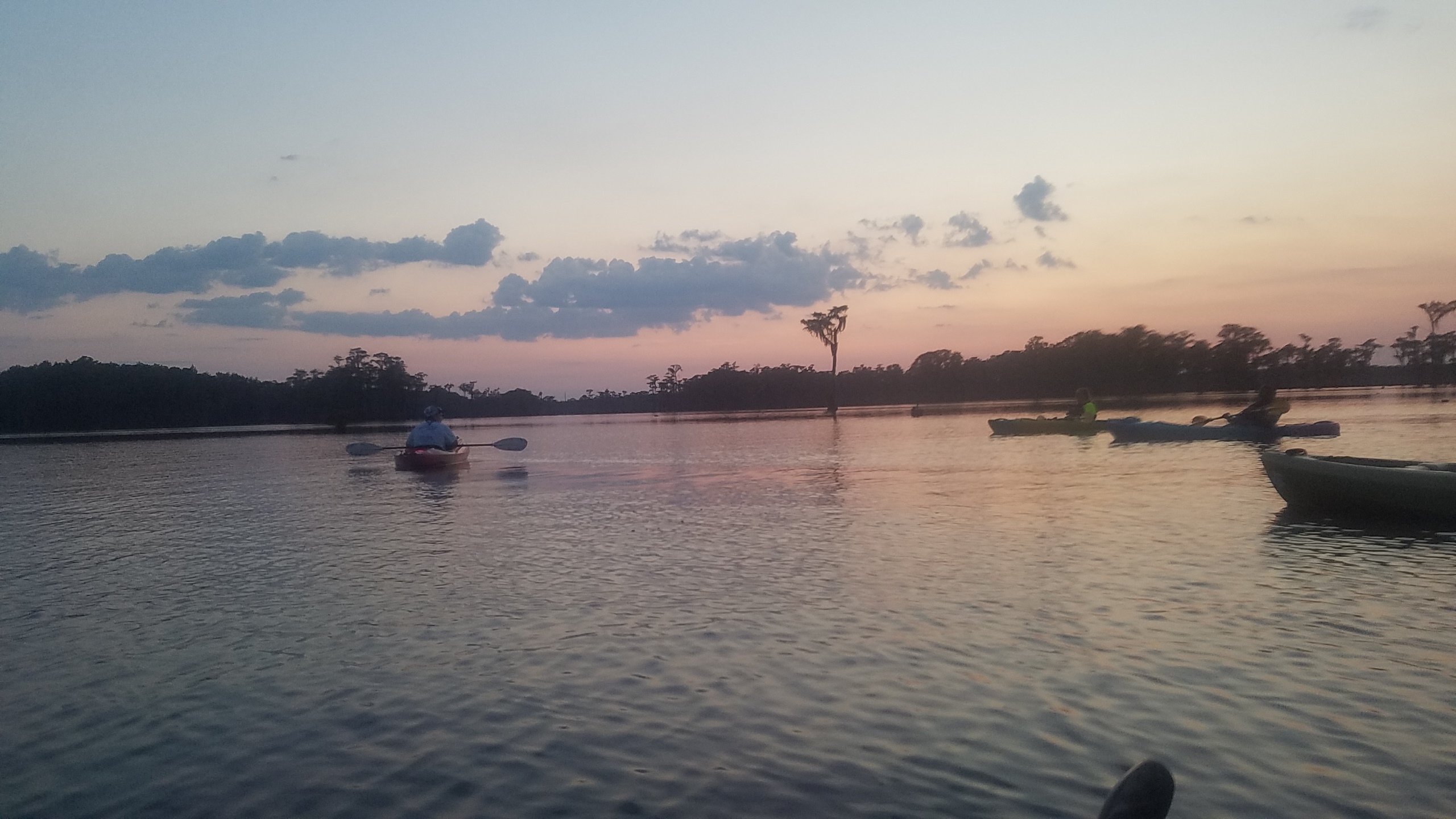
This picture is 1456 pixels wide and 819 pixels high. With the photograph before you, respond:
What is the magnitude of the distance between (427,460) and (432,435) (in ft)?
4.44

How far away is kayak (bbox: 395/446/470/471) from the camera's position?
30.3 metres

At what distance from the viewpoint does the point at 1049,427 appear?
128 ft

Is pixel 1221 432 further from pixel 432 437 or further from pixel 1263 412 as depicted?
pixel 432 437

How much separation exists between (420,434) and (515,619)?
79.2 ft

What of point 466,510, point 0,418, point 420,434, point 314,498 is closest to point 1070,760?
point 466,510

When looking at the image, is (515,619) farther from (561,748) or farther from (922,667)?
(922,667)

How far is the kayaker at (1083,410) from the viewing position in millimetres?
38469

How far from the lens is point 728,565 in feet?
37.8

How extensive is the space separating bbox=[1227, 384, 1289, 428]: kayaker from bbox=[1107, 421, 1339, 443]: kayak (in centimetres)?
16

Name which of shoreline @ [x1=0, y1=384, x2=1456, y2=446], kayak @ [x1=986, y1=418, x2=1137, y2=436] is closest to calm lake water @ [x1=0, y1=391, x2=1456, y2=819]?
kayak @ [x1=986, y1=418, x2=1137, y2=436]

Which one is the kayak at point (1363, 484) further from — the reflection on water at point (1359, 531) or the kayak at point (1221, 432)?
the kayak at point (1221, 432)

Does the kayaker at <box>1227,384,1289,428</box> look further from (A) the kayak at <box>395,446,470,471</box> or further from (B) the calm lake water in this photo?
(A) the kayak at <box>395,446,470,471</box>

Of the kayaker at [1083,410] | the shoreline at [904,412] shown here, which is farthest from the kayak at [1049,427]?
the shoreline at [904,412]

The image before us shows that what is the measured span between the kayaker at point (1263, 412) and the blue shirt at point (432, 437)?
28.4m
